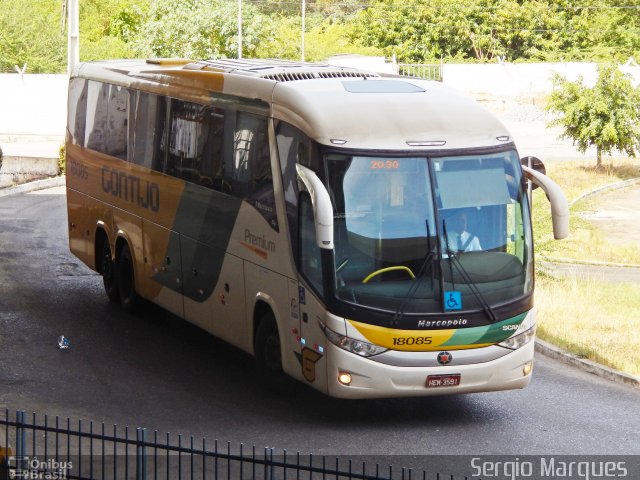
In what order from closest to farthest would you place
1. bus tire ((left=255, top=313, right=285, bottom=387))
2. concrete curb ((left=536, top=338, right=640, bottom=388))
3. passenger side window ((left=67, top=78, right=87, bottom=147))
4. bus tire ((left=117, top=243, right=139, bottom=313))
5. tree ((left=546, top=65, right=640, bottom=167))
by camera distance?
bus tire ((left=255, top=313, right=285, bottom=387)) < concrete curb ((left=536, top=338, right=640, bottom=388)) < bus tire ((left=117, top=243, right=139, bottom=313)) < passenger side window ((left=67, top=78, right=87, bottom=147)) < tree ((left=546, top=65, right=640, bottom=167))

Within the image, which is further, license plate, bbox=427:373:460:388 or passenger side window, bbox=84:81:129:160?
passenger side window, bbox=84:81:129:160

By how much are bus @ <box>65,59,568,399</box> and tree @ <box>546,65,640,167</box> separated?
3398 centimetres

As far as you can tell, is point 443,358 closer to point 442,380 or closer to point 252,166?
point 442,380

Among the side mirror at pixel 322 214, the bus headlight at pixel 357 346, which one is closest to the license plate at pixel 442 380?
the bus headlight at pixel 357 346

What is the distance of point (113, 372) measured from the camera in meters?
15.1

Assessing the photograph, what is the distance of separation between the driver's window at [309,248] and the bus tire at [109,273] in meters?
6.78

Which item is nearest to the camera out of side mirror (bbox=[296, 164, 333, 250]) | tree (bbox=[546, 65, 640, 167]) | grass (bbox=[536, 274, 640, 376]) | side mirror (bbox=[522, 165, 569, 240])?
side mirror (bbox=[296, 164, 333, 250])

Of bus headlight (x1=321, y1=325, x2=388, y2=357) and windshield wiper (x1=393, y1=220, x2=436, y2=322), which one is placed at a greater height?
windshield wiper (x1=393, y1=220, x2=436, y2=322)

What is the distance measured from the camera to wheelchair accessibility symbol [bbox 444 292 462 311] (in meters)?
12.2

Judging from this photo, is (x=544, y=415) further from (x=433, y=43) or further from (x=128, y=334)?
(x=433, y=43)

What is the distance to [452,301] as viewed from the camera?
12242mm

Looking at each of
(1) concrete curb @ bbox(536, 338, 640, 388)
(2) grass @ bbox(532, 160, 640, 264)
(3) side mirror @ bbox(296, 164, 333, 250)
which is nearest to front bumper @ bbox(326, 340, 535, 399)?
(3) side mirror @ bbox(296, 164, 333, 250)

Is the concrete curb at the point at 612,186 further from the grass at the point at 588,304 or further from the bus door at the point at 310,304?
the bus door at the point at 310,304

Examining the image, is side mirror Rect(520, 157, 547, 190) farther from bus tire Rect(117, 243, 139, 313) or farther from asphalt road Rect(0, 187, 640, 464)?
bus tire Rect(117, 243, 139, 313)
